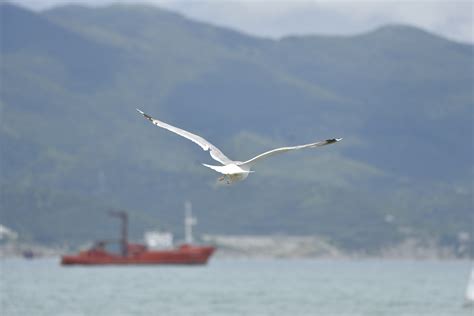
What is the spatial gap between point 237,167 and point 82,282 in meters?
146

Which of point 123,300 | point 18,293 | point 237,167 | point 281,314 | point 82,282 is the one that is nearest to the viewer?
point 237,167

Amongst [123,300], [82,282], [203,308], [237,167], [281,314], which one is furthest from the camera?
[82,282]

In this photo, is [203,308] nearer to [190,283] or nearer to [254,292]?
[254,292]

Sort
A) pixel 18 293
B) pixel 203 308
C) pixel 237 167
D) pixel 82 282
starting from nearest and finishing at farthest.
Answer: pixel 237 167 < pixel 203 308 < pixel 18 293 < pixel 82 282

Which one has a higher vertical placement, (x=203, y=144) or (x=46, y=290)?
(x=46, y=290)

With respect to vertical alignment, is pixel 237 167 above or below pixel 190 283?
below

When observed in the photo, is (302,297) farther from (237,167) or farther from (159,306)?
(237,167)

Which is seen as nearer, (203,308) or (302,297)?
(203,308)

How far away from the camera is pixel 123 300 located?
423 feet

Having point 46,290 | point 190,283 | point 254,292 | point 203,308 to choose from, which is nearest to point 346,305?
point 203,308

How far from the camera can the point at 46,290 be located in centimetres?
14975

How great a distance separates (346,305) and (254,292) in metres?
29.5

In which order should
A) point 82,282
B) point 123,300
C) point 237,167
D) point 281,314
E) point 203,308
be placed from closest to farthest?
1. point 237,167
2. point 281,314
3. point 203,308
4. point 123,300
5. point 82,282

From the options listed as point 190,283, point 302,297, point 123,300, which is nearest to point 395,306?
point 302,297
